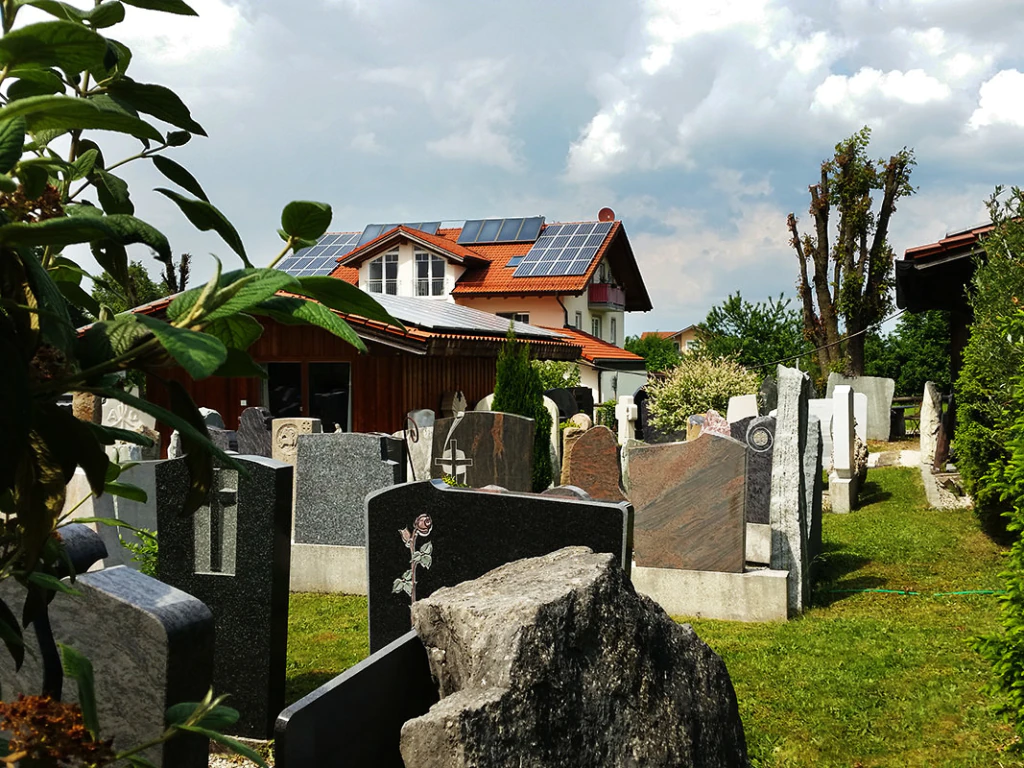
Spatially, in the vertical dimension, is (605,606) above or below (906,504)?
above

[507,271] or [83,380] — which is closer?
[83,380]

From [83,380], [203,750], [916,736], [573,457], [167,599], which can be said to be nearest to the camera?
[83,380]

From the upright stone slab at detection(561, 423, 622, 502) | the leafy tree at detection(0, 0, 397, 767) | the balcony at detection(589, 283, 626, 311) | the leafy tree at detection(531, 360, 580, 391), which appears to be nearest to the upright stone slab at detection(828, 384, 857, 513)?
the upright stone slab at detection(561, 423, 622, 502)

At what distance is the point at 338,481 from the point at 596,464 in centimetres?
288

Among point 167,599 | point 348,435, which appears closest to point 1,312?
point 167,599

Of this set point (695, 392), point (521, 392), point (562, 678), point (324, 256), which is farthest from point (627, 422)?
point (324, 256)

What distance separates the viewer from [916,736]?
16.9ft

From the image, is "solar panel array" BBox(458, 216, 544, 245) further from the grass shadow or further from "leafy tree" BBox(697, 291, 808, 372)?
the grass shadow

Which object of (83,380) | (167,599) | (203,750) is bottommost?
(203,750)

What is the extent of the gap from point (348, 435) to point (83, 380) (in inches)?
309

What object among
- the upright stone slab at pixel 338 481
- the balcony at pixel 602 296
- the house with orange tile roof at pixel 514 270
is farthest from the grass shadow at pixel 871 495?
the balcony at pixel 602 296

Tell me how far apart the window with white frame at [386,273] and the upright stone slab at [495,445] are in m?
21.1

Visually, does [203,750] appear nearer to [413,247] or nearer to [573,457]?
[573,457]

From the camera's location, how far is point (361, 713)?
2734 millimetres
